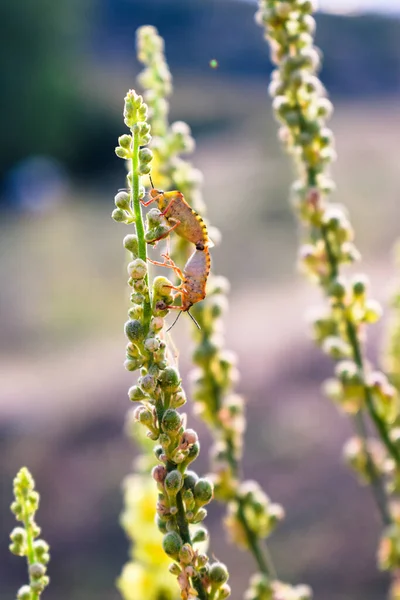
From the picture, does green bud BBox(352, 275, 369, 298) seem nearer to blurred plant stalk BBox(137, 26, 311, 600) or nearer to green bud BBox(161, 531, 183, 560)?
blurred plant stalk BBox(137, 26, 311, 600)

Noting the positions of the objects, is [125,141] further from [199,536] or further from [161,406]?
[199,536]

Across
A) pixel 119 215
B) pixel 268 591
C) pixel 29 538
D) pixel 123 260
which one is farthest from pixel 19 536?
pixel 123 260

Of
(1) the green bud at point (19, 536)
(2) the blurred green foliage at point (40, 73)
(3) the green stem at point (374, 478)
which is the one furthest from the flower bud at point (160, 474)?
(2) the blurred green foliage at point (40, 73)

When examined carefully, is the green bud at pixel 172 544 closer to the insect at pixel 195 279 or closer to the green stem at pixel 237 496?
the insect at pixel 195 279

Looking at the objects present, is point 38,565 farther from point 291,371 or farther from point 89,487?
point 291,371

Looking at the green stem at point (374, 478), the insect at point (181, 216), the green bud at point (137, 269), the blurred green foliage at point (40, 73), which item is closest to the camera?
the green bud at point (137, 269)

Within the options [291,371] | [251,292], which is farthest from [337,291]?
[251,292]
